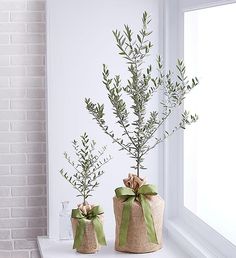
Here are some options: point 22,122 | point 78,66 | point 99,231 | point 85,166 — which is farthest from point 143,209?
point 22,122

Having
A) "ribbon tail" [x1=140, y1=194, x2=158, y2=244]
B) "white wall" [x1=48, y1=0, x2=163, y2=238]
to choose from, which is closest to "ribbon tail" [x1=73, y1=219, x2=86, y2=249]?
"ribbon tail" [x1=140, y1=194, x2=158, y2=244]

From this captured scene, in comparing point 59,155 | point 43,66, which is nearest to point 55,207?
point 59,155

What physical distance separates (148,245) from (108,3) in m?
1.04

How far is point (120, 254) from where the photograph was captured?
2822 mm

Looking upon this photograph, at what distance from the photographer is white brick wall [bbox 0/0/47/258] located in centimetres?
358

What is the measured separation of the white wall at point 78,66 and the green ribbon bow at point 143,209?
417 mm

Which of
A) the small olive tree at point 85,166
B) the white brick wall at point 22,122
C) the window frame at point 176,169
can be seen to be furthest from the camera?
the white brick wall at point 22,122

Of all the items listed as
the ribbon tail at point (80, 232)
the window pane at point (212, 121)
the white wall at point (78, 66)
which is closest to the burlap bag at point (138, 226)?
the ribbon tail at point (80, 232)

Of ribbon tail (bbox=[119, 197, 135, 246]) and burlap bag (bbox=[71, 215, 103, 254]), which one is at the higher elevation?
ribbon tail (bbox=[119, 197, 135, 246])

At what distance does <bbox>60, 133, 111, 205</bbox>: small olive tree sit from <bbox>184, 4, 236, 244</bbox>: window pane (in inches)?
15.4

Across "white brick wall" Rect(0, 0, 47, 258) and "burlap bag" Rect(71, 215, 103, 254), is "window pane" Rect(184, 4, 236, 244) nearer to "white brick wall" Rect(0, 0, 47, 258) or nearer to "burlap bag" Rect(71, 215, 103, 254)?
"burlap bag" Rect(71, 215, 103, 254)

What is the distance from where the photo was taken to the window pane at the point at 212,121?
2.81m

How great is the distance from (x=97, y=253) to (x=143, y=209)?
0.28m

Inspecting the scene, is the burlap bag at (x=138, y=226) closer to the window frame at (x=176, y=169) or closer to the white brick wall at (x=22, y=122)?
the window frame at (x=176, y=169)
